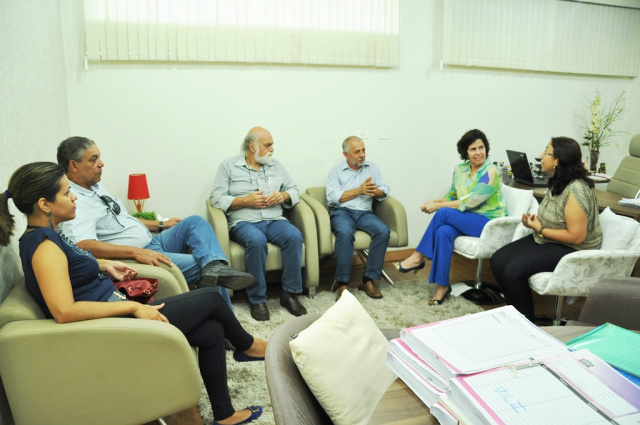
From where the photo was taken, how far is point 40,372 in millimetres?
1729

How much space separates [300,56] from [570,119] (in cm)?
304

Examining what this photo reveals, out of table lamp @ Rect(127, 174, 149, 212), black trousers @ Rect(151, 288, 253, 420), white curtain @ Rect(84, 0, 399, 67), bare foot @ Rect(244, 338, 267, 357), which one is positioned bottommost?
bare foot @ Rect(244, 338, 267, 357)

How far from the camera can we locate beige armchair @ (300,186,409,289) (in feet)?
12.4

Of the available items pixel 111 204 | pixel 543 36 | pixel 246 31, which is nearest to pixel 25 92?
pixel 111 204

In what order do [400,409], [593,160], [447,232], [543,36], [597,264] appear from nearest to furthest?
[400,409] → [597,264] → [447,232] → [543,36] → [593,160]

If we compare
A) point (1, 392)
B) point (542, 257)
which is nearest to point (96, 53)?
point (1, 392)

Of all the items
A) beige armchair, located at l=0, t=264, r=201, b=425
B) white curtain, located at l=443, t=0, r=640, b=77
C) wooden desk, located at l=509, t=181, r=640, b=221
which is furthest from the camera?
white curtain, located at l=443, t=0, r=640, b=77

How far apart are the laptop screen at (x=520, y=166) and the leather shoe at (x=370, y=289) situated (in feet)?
5.68

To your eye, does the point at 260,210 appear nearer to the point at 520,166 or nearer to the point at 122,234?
the point at 122,234

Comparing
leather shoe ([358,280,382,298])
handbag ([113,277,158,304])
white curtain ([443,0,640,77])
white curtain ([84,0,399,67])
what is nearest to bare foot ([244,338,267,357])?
handbag ([113,277,158,304])

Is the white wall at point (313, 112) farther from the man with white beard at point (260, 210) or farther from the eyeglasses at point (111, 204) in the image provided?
the eyeglasses at point (111, 204)

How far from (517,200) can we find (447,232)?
1.88 ft

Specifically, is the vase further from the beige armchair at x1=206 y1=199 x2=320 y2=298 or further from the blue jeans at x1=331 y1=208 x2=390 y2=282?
the beige armchair at x1=206 y1=199 x2=320 y2=298

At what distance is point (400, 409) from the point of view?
3.77 feet
